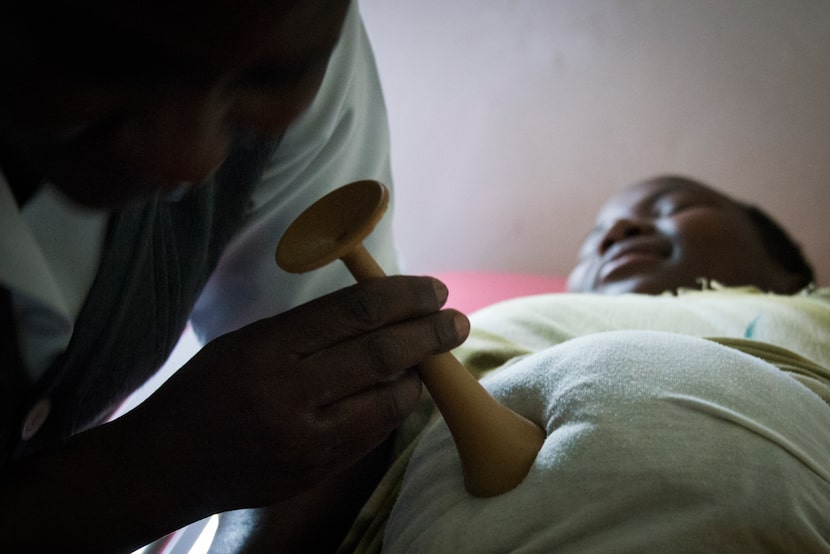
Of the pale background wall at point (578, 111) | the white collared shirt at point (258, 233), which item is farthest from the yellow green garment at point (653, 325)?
the pale background wall at point (578, 111)

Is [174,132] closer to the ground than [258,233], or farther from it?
farther from it

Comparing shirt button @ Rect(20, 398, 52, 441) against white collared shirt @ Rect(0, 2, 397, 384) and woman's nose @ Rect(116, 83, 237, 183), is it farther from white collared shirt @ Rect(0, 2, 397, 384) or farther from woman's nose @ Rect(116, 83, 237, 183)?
woman's nose @ Rect(116, 83, 237, 183)

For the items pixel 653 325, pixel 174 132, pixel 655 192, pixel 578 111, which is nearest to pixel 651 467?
pixel 174 132

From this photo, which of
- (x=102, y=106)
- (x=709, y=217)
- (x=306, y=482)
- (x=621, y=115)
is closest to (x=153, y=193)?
(x=102, y=106)

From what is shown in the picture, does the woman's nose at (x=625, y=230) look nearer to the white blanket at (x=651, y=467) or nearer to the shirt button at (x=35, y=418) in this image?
the white blanket at (x=651, y=467)

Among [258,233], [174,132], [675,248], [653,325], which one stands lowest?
[675,248]

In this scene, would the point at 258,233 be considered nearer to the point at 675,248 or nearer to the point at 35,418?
the point at 35,418

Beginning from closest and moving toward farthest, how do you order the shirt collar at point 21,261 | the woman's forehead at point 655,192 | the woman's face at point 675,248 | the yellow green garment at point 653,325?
the shirt collar at point 21,261 < the yellow green garment at point 653,325 < the woman's face at point 675,248 < the woman's forehead at point 655,192

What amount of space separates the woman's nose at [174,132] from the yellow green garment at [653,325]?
365 mm

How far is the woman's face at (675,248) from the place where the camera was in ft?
4.09

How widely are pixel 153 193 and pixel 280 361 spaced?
0.11 metres

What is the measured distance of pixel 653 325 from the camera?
804 mm

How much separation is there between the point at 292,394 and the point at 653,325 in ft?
1.67

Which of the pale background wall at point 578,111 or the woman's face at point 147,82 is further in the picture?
the pale background wall at point 578,111
